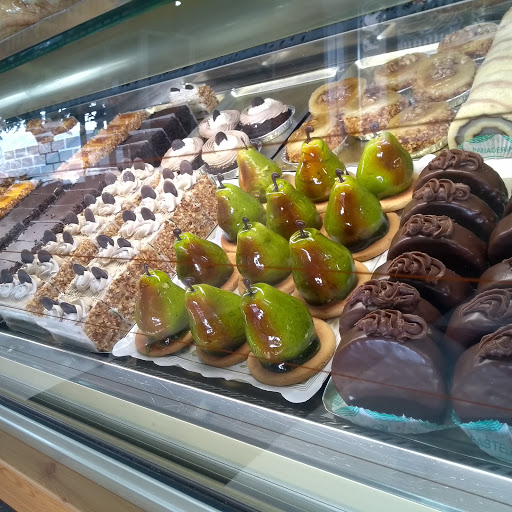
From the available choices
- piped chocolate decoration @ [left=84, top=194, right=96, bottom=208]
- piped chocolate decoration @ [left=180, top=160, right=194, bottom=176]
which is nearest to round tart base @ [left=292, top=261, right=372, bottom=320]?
piped chocolate decoration @ [left=180, top=160, right=194, bottom=176]

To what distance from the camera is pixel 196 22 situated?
122cm

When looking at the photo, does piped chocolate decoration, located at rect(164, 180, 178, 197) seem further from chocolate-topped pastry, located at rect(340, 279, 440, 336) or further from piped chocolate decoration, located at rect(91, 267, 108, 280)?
chocolate-topped pastry, located at rect(340, 279, 440, 336)

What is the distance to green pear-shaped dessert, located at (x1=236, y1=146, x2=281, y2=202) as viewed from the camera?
185 cm

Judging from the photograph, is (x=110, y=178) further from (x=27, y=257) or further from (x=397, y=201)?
(x=397, y=201)

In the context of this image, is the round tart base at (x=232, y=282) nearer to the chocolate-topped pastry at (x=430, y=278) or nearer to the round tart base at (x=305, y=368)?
the round tart base at (x=305, y=368)

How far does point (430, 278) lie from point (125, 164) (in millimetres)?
1960

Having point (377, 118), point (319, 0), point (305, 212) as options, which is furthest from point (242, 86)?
point (319, 0)

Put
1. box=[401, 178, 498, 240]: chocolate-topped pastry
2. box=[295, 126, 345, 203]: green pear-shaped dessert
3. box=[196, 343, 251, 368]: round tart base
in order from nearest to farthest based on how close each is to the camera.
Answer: box=[401, 178, 498, 240]: chocolate-topped pastry
box=[196, 343, 251, 368]: round tart base
box=[295, 126, 345, 203]: green pear-shaped dessert

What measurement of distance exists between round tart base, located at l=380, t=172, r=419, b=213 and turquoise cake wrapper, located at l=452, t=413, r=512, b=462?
2.51 feet

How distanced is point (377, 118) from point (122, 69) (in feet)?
2.58

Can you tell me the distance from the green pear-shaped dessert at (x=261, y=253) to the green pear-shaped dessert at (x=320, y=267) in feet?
0.34

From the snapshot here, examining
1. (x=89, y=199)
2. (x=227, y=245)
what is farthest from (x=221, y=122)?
(x=227, y=245)

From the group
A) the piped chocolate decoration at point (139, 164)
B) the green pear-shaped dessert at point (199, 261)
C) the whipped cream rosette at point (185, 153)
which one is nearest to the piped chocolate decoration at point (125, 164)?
the piped chocolate decoration at point (139, 164)

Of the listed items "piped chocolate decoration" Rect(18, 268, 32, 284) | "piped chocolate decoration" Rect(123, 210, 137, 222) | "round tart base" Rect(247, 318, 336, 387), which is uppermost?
"piped chocolate decoration" Rect(123, 210, 137, 222)
